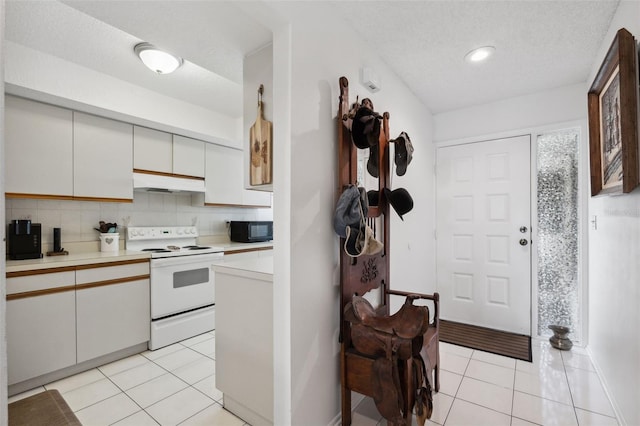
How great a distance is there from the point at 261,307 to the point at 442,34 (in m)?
2.15

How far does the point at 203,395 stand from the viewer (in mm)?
2102

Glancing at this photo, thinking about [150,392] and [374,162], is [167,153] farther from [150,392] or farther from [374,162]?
[374,162]

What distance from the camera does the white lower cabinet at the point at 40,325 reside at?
2.07 metres

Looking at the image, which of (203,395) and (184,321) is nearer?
(203,395)

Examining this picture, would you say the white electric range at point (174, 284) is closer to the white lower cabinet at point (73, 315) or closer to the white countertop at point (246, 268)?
the white lower cabinet at point (73, 315)

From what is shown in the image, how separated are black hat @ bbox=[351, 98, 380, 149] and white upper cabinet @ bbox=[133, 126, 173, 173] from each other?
7.83ft

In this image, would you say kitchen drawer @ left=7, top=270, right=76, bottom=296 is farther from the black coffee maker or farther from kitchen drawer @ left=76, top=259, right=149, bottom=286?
the black coffee maker

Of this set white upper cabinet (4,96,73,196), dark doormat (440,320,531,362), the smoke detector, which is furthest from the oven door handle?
dark doormat (440,320,531,362)

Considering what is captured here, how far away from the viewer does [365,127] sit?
1737mm

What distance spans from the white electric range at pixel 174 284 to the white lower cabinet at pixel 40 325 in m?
0.62

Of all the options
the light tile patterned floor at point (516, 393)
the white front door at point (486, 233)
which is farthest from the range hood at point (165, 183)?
the white front door at point (486, 233)

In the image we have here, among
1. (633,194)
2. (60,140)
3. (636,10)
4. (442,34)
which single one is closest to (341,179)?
(442,34)

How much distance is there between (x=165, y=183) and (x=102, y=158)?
1.92ft

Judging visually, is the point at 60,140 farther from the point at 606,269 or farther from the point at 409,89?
the point at 606,269
